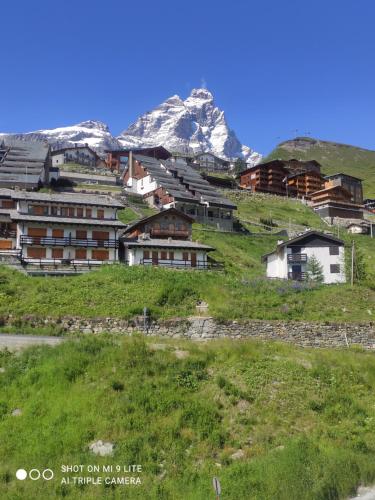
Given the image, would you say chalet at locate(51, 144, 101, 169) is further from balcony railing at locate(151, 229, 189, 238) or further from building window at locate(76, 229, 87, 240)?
building window at locate(76, 229, 87, 240)

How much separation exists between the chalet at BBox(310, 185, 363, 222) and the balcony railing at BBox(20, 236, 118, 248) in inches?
2612

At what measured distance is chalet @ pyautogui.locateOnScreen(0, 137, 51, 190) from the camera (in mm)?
86438

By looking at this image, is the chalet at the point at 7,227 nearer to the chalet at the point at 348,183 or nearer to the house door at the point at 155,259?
the house door at the point at 155,259

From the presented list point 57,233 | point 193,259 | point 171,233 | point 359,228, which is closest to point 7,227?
point 57,233

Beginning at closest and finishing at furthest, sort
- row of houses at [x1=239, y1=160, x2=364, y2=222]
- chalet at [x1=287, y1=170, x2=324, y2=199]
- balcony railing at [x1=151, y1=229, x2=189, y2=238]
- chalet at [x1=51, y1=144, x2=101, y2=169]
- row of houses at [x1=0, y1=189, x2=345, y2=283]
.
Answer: row of houses at [x1=0, y1=189, x2=345, y2=283]
balcony railing at [x1=151, y1=229, x2=189, y2=238]
chalet at [x1=51, y1=144, x2=101, y2=169]
row of houses at [x1=239, y1=160, x2=364, y2=222]
chalet at [x1=287, y1=170, x2=324, y2=199]

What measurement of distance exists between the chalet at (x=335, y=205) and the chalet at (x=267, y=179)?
15744mm

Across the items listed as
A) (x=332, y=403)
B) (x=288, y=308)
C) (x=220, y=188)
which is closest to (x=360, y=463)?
(x=332, y=403)

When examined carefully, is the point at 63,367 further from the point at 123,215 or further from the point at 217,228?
the point at 217,228

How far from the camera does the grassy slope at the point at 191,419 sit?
18.7 meters

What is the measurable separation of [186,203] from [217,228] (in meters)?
8.16

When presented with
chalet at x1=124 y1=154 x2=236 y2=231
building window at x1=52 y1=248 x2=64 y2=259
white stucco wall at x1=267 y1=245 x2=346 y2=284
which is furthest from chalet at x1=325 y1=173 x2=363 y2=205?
building window at x1=52 y1=248 x2=64 y2=259

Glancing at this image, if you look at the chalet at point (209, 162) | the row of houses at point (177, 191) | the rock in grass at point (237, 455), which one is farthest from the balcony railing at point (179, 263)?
the chalet at point (209, 162)

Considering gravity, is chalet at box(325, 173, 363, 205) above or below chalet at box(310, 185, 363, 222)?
above

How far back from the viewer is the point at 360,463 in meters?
20.1
